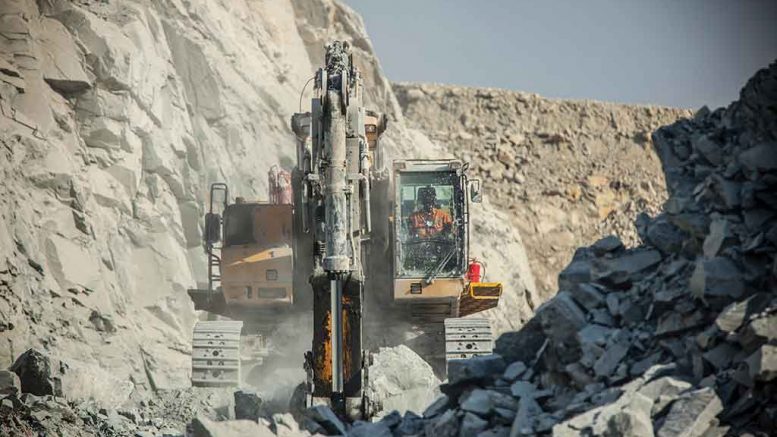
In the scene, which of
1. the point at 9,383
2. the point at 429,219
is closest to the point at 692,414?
the point at 429,219

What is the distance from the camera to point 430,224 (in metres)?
16.3

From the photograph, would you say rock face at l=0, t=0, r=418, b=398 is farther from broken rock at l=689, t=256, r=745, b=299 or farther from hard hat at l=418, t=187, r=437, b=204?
broken rock at l=689, t=256, r=745, b=299

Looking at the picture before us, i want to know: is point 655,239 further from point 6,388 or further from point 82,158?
point 82,158

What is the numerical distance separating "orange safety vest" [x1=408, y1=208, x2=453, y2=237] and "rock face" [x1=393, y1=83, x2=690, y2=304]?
58.4 feet

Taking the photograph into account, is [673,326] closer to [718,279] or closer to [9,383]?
[718,279]

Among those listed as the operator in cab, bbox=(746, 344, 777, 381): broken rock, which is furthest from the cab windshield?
bbox=(746, 344, 777, 381): broken rock

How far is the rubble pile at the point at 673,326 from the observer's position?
9.54 meters

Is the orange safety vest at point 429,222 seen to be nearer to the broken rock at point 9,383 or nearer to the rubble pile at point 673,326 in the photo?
the rubble pile at point 673,326

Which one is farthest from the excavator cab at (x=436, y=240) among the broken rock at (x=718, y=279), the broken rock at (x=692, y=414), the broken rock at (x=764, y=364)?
the broken rock at (x=764, y=364)

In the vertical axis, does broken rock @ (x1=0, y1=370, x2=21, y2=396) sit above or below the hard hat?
below

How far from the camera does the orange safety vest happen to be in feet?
53.3

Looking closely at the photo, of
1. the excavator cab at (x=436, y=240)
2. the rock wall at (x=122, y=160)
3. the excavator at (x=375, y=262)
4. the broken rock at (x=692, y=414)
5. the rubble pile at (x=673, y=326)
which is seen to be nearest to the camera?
the broken rock at (x=692, y=414)

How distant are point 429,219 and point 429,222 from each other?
0.16ft

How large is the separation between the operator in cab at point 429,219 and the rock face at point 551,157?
17.8 meters
